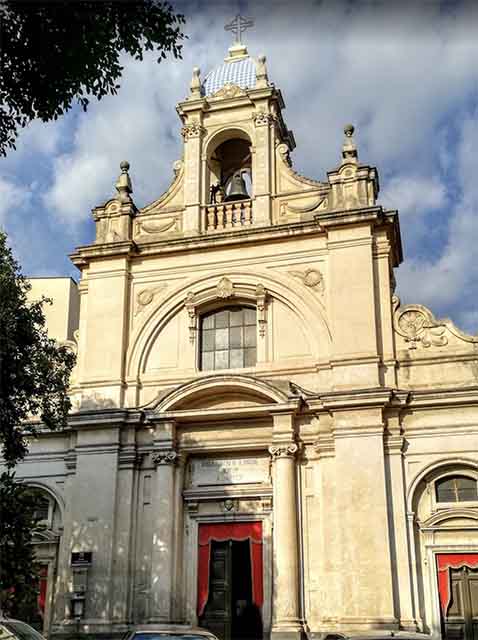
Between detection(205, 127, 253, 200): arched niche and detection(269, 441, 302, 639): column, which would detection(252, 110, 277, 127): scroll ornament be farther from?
detection(269, 441, 302, 639): column

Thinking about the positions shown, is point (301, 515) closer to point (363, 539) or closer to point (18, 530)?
point (363, 539)

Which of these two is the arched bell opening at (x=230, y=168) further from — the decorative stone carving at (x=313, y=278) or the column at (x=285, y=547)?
the column at (x=285, y=547)

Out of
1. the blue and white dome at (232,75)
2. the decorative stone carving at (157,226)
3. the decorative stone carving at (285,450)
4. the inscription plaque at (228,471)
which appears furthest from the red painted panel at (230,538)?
the blue and white dome at (232,75)

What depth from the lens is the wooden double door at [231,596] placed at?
19953 mm

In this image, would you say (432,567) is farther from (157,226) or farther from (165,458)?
(157,226)

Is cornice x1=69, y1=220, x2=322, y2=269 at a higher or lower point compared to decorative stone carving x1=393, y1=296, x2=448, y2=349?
higher

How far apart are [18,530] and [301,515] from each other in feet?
23.6

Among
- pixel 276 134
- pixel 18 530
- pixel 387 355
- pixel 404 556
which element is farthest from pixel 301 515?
pixel 276 134

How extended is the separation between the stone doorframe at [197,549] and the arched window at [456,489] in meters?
4.17

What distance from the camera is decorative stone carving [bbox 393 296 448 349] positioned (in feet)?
67.7

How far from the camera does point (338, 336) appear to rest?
2072 cm

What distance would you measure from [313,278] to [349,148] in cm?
390

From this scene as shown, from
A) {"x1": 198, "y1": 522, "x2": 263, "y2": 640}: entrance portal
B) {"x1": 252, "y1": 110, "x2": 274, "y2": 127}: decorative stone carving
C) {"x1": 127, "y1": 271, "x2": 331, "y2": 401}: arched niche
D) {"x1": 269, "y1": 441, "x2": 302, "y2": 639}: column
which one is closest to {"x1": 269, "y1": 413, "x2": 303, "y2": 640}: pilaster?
{"x1": 269, "y1": 441, "x2": 302, "y2": 639}: column

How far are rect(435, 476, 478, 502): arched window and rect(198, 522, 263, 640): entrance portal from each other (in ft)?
14.8
